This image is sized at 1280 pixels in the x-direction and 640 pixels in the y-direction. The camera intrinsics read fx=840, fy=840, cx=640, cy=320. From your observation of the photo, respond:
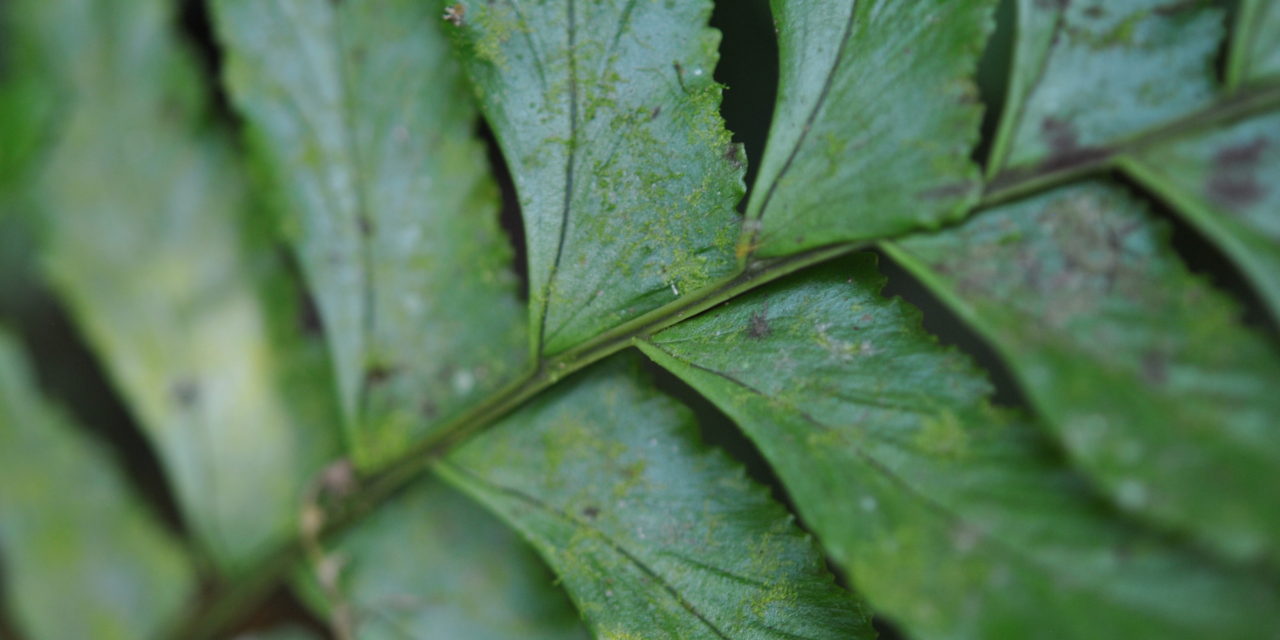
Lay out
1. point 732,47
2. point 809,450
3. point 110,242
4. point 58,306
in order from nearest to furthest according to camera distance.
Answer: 1. point 809,450
2. point 732,47
3. point 110,242
4. point 58,306

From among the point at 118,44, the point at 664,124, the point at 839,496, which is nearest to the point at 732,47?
the point at 664,124

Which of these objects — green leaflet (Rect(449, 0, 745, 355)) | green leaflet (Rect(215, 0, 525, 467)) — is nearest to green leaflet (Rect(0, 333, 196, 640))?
green leaflet (Rect(215, 0, 525, 467))

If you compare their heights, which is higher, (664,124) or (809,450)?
(664,124)

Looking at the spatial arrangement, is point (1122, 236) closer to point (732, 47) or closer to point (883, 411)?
point (883, 411)

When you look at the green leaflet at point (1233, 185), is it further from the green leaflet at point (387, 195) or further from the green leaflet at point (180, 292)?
the green leaflet at point (180, 292)

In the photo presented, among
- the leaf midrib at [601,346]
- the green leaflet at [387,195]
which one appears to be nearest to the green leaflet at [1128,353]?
the leaf midrib at [601,346]
